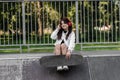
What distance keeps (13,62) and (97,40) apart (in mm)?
3180

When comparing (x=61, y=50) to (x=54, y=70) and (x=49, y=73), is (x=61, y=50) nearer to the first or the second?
(x=54, y=70)

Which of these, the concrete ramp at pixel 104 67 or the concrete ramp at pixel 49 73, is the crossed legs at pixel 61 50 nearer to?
the concrete ramp at pixel 49 73

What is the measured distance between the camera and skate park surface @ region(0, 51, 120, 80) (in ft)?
28.9

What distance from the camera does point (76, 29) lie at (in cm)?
1109

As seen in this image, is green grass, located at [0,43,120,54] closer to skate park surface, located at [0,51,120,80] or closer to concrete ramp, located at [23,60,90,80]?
skate park surface, located at [0,51,120,80]

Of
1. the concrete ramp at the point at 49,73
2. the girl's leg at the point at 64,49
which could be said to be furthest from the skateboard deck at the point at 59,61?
the concrete ramp at the point at 49,73

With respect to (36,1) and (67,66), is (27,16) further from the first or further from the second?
(67,66)

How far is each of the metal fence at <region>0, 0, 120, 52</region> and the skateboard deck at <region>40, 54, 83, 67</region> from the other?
2274 mm

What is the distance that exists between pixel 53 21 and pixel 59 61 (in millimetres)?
2865

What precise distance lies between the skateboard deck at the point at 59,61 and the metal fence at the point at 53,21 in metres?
2.27

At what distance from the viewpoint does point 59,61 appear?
27.6 feet

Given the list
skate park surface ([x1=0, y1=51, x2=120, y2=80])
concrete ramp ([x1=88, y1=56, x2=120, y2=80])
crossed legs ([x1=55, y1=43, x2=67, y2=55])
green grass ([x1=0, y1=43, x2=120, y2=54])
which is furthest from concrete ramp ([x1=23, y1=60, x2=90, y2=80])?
green grass ([x1=0, y1=43, x2=120, y2=54])

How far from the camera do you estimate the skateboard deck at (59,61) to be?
27.7ft

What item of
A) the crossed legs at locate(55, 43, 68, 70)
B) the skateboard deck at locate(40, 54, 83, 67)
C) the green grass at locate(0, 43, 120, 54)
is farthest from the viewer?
the green grass at locate(0, 43, 120, 54)
